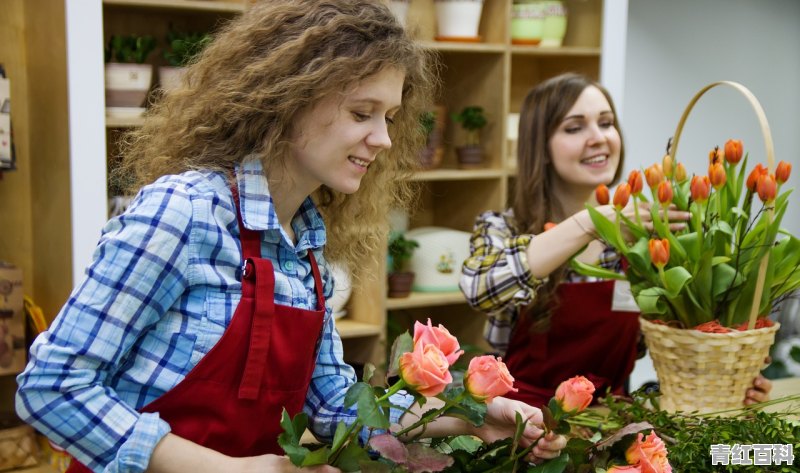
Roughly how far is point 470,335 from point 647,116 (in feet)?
4.93

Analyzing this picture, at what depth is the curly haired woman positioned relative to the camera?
41.4 inches

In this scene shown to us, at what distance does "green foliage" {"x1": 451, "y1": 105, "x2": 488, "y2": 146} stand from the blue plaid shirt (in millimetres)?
1970

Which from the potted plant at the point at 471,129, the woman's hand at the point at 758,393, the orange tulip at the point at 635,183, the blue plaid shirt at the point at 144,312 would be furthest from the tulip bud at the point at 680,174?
the potted plant at the point at 471,129

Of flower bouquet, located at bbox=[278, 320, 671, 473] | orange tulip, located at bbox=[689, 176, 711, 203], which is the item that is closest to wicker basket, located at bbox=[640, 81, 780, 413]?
orange tulip, located at bbox=[689, 176, 711, 203]

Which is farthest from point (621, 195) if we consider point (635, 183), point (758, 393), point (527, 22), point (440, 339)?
point (527, 22)

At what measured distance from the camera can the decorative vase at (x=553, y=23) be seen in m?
3.23

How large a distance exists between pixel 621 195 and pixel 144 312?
34.4 inches

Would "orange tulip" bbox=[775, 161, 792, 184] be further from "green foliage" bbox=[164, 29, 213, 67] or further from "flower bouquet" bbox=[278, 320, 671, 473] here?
"green foliage" bbox=[164, 29, 213, 67]

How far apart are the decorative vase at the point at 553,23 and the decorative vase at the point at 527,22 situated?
3cm

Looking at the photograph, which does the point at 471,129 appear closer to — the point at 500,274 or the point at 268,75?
the point at 500,274

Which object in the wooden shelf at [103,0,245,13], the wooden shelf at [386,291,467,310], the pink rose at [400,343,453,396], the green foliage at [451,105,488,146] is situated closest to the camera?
the pink rose at [400,343,453,396]

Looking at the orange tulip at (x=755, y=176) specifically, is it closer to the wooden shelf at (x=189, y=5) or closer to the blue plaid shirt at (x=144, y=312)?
the blue plaid shirt at (x=144, y=312)

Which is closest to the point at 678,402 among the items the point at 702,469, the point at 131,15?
the point at 702,469

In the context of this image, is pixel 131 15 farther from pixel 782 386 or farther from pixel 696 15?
pixel 696 15
